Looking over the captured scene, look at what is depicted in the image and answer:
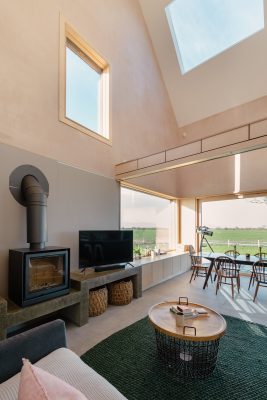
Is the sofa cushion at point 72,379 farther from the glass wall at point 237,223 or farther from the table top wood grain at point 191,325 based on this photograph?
the glass wall at point 237,223

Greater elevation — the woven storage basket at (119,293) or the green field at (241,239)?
the green field at (241,239)

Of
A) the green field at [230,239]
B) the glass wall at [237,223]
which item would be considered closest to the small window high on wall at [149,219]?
the green field at [230,239]

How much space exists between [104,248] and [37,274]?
1305 mm

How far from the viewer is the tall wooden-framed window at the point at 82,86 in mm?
3717

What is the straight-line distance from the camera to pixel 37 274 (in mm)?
2791

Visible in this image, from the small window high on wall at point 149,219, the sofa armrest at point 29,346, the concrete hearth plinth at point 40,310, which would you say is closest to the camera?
the sofa armrest at point 29,346

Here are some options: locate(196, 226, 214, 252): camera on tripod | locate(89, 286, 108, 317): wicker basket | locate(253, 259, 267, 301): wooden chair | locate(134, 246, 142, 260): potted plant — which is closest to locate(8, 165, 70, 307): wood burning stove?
locate(89, 286, 108, 317): wicker basket

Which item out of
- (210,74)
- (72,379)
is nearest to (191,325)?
(72,379)

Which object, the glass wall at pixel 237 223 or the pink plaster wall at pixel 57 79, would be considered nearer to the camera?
the pink plaster wall at pixel 57 79

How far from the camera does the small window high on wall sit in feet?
16.9

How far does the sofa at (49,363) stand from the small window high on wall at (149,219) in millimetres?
3264

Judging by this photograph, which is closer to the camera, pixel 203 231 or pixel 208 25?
pixel 208 25

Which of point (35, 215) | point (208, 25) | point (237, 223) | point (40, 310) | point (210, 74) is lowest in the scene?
point (40, 310)

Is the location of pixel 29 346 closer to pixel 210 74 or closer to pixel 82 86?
pixel 82 86
